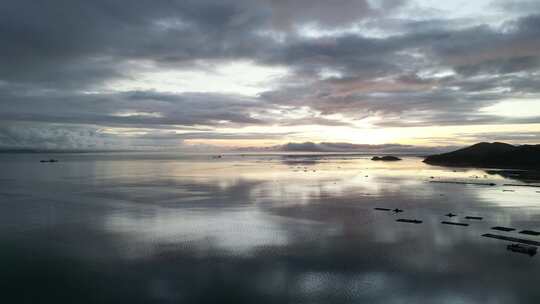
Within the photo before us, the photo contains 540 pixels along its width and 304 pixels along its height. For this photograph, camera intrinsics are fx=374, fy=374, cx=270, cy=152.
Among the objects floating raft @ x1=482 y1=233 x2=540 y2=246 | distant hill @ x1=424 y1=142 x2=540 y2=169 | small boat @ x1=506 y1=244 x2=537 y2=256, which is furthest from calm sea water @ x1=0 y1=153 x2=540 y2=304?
distant hill @ x1=424 y1=142 x2=540 y2=169

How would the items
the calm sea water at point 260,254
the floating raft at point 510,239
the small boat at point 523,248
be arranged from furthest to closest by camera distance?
1. the floating raft at point 510,239
2. the small boat at point 523,248
3. the calm sea water at point 260,254

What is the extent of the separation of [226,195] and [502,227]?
32871 millimetres

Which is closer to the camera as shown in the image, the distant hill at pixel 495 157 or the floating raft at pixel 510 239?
the floating raft at pixel 510 239

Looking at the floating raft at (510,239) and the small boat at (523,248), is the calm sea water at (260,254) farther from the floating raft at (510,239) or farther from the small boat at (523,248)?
the floating raft at (510,239)

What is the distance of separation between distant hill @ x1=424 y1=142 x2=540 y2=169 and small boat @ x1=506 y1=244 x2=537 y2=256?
103 m

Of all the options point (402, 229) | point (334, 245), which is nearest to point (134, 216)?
point (334, 245)

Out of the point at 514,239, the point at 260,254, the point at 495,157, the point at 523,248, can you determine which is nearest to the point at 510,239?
the point at 514,239

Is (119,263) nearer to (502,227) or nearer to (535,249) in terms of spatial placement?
(535,249)

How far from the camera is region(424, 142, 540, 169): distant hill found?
11719 cm

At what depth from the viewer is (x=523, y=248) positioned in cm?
2403

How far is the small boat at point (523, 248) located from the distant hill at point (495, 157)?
4050 inches

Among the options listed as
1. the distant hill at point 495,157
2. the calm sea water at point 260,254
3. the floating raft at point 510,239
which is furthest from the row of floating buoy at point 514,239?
the distant hill at point 495,157

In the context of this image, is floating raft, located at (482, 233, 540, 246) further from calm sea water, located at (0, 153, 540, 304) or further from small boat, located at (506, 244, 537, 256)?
small boat, located at (506, 244, 537, 256)

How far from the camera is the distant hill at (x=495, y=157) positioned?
11719 cm
